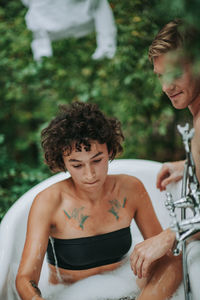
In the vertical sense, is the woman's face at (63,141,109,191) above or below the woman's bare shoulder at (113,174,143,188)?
above

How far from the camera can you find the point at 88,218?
1297mm

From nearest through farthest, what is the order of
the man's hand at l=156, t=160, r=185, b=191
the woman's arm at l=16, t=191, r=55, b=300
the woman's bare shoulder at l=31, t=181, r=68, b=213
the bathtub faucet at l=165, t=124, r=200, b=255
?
the bathtub faucet at l=165, t=124, r=200, b=255 → the woman's arm at l=16, t=191, r=55, b=300 → the woman's bare shoulder at l=31, t=181, r=68, b=213 → the man's hand at l=156, t=160, r=185, b=191

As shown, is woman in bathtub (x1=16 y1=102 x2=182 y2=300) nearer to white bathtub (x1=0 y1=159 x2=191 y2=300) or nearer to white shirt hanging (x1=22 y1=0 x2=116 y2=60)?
white bathtub (x1=0 y1=159 x2=191 y2=300)

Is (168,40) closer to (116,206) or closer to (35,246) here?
(116,206)

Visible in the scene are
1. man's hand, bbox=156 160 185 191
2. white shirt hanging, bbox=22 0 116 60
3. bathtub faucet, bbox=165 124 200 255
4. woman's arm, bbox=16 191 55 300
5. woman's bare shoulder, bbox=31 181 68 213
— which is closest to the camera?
bathtub faucet, bbox=165 124 200 255

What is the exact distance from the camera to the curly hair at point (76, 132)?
1156 mm

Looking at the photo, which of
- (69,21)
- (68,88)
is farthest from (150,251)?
(68,88)

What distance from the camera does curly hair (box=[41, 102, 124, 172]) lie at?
3.79 ft

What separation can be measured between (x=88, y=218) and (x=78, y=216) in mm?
44

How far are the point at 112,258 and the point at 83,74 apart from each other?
1760mm

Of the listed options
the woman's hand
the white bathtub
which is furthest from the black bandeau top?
the woman's hand

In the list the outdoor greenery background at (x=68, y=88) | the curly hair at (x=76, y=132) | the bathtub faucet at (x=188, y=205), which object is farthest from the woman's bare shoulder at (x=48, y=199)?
Answer: the outdoor greenery background at (x=68, y=88)

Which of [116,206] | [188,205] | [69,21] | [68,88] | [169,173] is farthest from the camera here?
[68,88]

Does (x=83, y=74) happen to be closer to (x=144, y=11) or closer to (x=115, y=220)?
(x=144, y=11)
